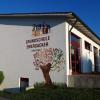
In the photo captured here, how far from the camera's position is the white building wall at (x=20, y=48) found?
22.1 metres

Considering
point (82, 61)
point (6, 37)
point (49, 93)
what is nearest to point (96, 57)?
point (82, 61)

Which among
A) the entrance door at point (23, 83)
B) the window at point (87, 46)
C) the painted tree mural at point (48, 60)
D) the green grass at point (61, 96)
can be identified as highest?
the window at point (87, 46)

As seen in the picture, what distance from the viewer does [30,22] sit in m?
23.4

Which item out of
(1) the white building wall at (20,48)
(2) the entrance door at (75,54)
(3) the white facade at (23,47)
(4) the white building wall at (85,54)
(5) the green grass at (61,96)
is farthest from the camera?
(4) the white building wall at (85,54)

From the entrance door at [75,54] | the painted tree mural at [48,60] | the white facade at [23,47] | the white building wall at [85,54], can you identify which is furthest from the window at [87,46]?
the painted tree mural at [48,60]

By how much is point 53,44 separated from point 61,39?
61 centimetres

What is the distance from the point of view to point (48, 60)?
22.4 meters

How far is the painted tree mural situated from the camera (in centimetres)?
2190

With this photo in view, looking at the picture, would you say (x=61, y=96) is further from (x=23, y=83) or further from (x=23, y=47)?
(x=23, y=47)

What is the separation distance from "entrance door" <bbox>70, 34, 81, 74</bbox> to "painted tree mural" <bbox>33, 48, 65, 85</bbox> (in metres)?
1.99

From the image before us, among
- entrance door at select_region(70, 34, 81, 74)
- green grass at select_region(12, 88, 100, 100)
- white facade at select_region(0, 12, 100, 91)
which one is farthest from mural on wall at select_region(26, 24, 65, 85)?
green grass at select_region(12, 88, 100, 100)

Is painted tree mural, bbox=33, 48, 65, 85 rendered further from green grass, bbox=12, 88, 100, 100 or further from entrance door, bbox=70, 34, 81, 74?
green grass, bbox=12, 88, 100, 100

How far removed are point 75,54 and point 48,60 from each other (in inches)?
149

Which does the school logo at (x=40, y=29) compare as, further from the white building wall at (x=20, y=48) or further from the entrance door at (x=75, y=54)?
the entrance door at (x=75, y=54)
